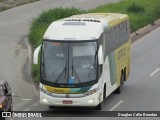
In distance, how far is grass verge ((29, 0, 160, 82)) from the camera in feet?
144

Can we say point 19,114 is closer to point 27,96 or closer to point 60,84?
point 60,84

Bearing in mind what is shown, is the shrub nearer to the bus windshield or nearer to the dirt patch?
the dirt patch

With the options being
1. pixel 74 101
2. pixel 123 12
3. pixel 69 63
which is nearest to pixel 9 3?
pixel 123 12

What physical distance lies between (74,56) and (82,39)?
72cm

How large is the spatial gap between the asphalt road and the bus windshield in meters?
2.21

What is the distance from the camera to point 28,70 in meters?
35.4

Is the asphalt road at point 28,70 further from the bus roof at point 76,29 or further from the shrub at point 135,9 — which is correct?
the shrub at point 135,9

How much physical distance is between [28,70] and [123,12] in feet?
60.3

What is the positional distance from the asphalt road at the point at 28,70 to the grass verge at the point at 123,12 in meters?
1.15

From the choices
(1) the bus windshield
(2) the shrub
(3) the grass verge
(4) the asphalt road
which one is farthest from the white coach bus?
(2) the shrub

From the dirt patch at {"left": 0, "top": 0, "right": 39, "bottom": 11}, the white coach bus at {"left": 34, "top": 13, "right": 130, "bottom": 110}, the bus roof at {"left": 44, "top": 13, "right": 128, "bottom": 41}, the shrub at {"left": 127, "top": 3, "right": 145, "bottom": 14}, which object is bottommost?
the dirt patch at {"left": 0, "top": 0, "right": 39, "bottom": 11}

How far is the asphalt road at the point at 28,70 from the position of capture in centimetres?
2753

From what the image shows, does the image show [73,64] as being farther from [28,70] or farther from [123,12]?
[123,12]

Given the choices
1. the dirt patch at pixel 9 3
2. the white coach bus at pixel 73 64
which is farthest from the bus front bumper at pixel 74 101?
the dirt patch at pixel 9 3
